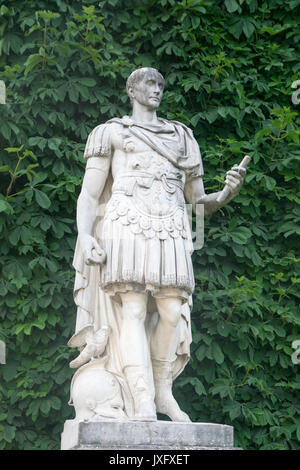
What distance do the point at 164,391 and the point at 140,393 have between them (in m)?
0.31

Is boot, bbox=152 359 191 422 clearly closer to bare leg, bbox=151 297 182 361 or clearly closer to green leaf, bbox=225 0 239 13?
bare leg, bbox=151 297 182 361

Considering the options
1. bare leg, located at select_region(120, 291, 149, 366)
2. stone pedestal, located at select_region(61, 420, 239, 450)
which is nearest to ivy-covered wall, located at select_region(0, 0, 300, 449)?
bare leg, located at select_region(120, 291, 149, 366)

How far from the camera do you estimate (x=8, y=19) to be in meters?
8.82

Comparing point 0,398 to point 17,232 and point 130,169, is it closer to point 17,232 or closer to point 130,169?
point 17,232

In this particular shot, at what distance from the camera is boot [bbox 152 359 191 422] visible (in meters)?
5.84

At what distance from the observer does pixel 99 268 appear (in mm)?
5973

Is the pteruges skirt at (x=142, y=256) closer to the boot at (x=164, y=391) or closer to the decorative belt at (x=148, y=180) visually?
the decorative belt at (x=148, y=180)

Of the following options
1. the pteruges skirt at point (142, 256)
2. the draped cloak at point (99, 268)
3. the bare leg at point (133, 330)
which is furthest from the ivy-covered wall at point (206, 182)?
the pteruges skirt at point (142, 256)

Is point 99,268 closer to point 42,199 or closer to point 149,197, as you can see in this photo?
point 149,197

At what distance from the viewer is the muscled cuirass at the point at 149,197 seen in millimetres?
5793

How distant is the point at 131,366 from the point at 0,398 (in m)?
2.58

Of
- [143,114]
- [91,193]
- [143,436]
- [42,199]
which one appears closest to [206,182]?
[42,199]

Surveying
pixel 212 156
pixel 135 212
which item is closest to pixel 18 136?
pixel 212 156

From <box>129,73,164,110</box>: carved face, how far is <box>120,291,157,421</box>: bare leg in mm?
1306
